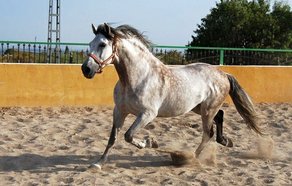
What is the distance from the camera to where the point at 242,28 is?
28438 millimetres

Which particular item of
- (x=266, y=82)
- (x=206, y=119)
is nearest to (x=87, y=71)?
(x=206, y=119)

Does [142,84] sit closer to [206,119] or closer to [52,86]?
[206,119]

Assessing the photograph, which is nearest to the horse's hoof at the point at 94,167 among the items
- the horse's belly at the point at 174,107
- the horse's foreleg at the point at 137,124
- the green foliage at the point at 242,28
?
the horse's foreleg at the point at 137,124

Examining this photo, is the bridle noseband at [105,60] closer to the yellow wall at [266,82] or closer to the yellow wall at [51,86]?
the yellow wall at [51,86]

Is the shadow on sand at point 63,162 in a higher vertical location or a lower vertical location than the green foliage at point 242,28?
lower

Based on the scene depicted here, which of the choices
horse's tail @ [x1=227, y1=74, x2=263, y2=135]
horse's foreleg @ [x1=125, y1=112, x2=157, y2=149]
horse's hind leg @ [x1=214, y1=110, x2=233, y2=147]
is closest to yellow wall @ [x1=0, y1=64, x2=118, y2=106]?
horse's hind leg @ [x1=214, y1=110, x2=233, y2=147]

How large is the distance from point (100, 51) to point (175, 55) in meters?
6.40

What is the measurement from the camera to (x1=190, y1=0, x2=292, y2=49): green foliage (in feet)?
92.1

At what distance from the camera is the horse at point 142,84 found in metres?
5.49

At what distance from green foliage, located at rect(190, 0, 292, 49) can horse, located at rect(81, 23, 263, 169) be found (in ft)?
70.2

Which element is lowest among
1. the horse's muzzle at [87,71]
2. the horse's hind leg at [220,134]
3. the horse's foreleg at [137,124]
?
the horse's hind leg at [220,134]

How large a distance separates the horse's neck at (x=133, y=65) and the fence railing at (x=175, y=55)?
3.01 m

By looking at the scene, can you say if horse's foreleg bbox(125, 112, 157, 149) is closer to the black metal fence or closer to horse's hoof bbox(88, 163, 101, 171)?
horse's hoof bbox(88, 163, 101, 171)

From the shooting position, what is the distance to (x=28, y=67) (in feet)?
32.7
